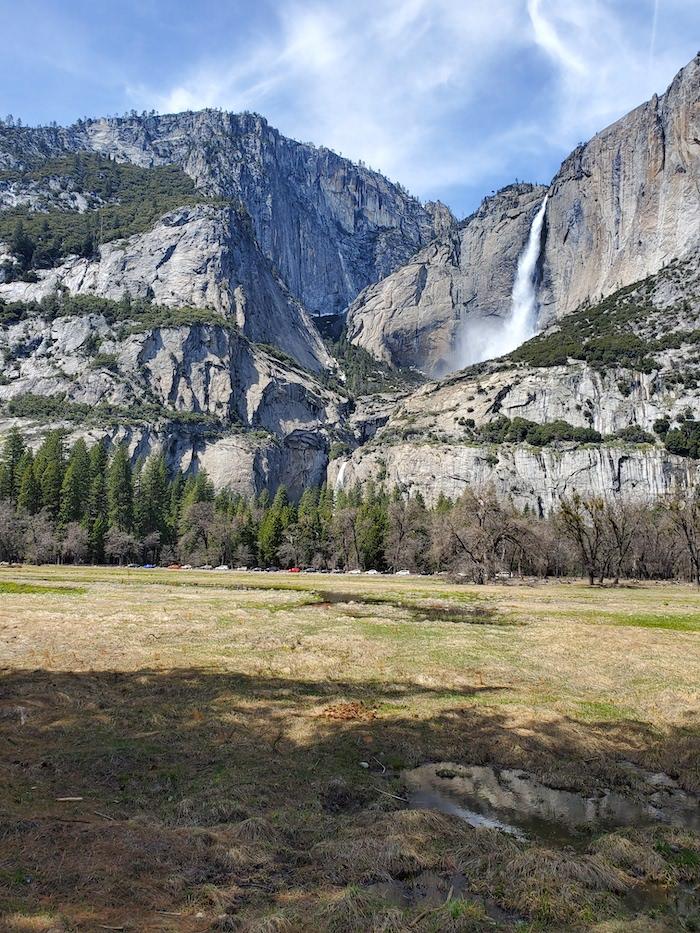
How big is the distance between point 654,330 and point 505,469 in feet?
226

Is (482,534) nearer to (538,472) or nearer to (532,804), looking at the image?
(532,804)

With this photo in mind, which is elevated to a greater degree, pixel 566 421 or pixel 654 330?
pixel 654 330

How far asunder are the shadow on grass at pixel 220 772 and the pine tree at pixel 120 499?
327ft

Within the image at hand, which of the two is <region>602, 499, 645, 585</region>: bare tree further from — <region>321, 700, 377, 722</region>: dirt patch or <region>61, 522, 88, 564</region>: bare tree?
<region>61, 522, 88, 564</region>: bare tree

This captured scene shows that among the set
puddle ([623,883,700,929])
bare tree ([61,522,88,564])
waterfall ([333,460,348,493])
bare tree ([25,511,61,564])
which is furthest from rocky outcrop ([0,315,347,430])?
puddle ([623,883,700,929])

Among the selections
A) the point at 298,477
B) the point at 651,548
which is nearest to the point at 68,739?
the point at 651,548

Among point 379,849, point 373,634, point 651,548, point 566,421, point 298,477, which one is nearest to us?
point 379,849

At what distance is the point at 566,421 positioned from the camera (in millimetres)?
163625

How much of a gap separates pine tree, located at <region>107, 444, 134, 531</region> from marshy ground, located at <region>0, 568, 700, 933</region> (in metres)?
91.5

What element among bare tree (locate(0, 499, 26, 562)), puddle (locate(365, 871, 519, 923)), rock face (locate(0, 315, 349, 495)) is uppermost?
rock face (locate(0, 315, 349, 495))

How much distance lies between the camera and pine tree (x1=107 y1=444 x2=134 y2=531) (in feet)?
357

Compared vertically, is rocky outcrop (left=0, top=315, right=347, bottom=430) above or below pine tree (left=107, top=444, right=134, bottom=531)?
above

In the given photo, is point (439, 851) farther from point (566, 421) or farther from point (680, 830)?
point (566, 421)

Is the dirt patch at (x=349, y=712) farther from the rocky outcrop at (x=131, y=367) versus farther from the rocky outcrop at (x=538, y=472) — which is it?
the rocky outcrop at (x=131, y=367)
